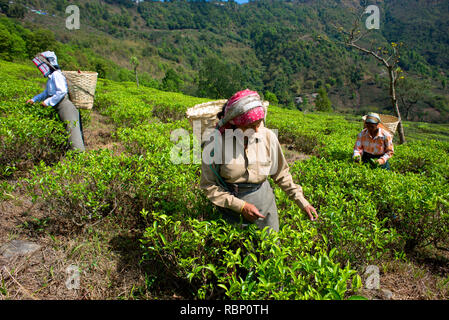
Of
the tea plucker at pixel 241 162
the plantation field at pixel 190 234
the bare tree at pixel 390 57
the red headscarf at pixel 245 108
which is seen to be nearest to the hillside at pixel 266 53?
the bare tree at pixel 390 57

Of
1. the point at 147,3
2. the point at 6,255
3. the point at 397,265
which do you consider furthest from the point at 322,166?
the point at 147,3

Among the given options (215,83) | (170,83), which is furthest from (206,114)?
(215,83)

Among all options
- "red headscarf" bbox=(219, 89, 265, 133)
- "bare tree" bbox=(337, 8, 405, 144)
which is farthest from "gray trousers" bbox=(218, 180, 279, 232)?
"bare tree" bbox=(337, 8, 405, 144)

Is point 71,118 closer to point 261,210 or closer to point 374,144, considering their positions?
point 261,210

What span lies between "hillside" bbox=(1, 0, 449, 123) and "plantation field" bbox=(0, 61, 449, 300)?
164ft

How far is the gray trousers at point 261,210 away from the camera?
6.49ft

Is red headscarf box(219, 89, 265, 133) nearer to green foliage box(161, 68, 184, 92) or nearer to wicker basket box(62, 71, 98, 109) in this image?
wicker basket box(62, 71, 98, 109)

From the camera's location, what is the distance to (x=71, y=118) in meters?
4.19

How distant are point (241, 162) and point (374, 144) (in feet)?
9.95

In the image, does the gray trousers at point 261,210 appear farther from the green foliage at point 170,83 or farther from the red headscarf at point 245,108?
the green foliage at point 170,83

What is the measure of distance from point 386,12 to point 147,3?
538 feet

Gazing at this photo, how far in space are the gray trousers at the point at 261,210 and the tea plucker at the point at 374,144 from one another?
95.9 inches

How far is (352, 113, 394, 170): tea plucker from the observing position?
12.1 feet

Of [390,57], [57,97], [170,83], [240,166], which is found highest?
[170,83]
